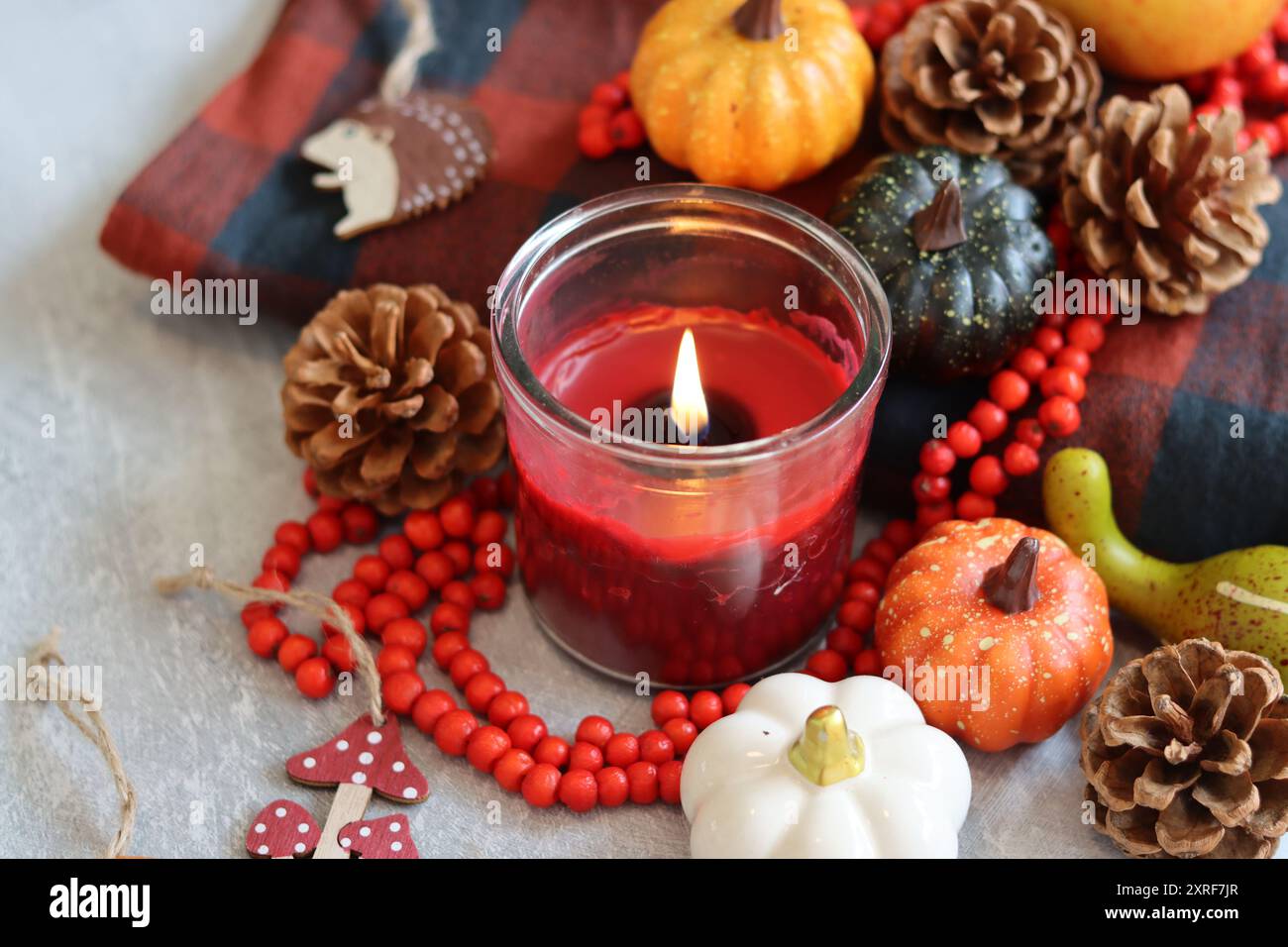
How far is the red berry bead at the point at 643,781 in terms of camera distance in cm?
98

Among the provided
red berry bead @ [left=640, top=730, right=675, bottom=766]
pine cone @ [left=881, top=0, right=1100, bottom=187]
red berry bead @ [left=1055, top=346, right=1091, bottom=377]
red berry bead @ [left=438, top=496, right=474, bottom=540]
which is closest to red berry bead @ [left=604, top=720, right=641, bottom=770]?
red berry bead @ [left=640, top=730, right=675, bottom=766]

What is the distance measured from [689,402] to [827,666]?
225 mm

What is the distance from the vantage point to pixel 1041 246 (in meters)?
1.10

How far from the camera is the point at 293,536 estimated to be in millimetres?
1127

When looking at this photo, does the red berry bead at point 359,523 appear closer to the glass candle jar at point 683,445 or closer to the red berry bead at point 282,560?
the red berry bead at point 282,560

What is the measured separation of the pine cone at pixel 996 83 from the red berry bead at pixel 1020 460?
244mm

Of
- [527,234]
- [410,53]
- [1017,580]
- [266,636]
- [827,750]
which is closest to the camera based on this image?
[827,750]

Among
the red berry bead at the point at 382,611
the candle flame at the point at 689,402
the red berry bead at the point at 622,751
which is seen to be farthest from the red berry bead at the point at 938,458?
the red berry bead at the point at 382,611

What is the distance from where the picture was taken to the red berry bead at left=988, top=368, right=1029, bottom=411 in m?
1.09

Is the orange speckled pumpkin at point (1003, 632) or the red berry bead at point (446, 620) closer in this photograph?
the orange speckled pumpkin at point (1003, 632)

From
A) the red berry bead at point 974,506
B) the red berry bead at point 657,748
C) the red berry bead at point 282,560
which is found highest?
the red berry bead at point 974,506

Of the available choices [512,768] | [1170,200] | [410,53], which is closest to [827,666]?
[512,768]

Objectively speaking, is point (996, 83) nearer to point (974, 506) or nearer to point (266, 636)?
point (974, 506)

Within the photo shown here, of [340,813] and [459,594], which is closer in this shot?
[340,813]
